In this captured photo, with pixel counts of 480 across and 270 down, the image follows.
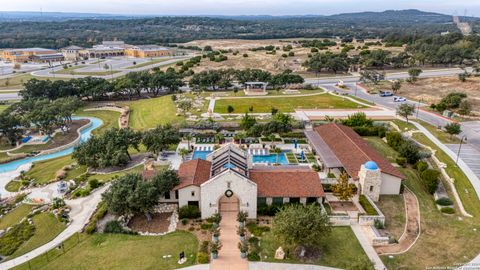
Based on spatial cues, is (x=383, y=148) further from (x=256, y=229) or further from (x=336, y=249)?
(x=256, y=229)

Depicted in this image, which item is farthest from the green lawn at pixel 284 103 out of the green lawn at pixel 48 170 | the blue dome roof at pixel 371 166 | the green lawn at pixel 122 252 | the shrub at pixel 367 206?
the green lawn at pixel 122 252

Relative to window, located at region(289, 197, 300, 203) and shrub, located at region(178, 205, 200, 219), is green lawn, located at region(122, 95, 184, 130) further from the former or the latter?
window, located at region(289, 197, 300, 203)

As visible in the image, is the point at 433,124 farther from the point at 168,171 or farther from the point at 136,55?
the point at 136,55

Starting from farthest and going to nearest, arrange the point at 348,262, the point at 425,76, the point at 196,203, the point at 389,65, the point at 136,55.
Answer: the point at 136,55 → the point at 389,65 → the point at 425,76 → the point at 196,203 → the point at 348,262

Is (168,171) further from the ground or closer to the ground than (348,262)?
further from the ground

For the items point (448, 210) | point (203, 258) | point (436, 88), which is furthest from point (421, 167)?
point (436, 88)

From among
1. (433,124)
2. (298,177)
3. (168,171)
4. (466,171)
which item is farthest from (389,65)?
(168,171)

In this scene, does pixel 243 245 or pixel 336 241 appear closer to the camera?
pixel 243 245
